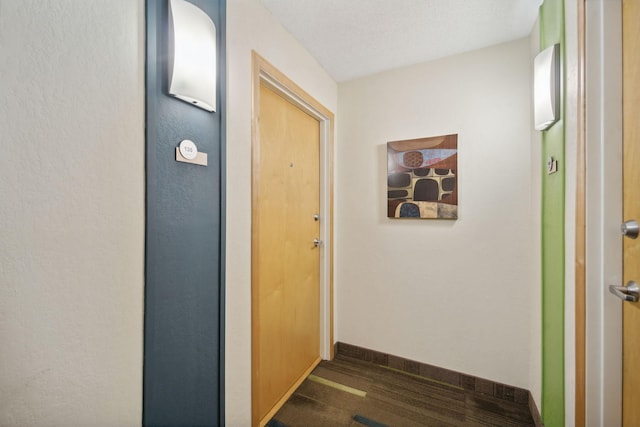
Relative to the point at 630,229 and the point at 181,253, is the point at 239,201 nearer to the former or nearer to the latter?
the point at 181,253

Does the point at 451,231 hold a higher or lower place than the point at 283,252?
higher

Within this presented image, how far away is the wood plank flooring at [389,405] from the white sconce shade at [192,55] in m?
1.84

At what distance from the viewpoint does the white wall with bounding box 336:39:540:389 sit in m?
1.75

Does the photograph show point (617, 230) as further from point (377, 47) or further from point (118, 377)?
point (118, 377)

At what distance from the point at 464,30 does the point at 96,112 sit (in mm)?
2006

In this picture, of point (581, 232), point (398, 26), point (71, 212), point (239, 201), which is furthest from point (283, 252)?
point (398, 26)

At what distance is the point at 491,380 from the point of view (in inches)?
72.0

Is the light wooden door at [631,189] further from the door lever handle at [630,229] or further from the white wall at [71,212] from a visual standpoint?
the white wall at [71,212]

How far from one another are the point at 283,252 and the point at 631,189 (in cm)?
163

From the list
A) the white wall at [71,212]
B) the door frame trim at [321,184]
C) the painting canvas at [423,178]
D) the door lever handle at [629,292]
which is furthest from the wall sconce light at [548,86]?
the white wall at [71,212]

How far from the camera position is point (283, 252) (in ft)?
5.89

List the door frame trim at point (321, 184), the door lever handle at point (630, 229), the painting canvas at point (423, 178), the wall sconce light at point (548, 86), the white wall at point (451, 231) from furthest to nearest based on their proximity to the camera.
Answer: the painting canvas at point (423, 178) < the white wall at point (451, 231) < the door frame trim at point (321, 184) < the wall sconce light at point (548, 86) < the door lever handle at point (630, 229)

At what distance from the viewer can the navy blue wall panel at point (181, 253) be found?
947mm

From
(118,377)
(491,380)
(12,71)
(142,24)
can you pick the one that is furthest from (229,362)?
(491,380)
